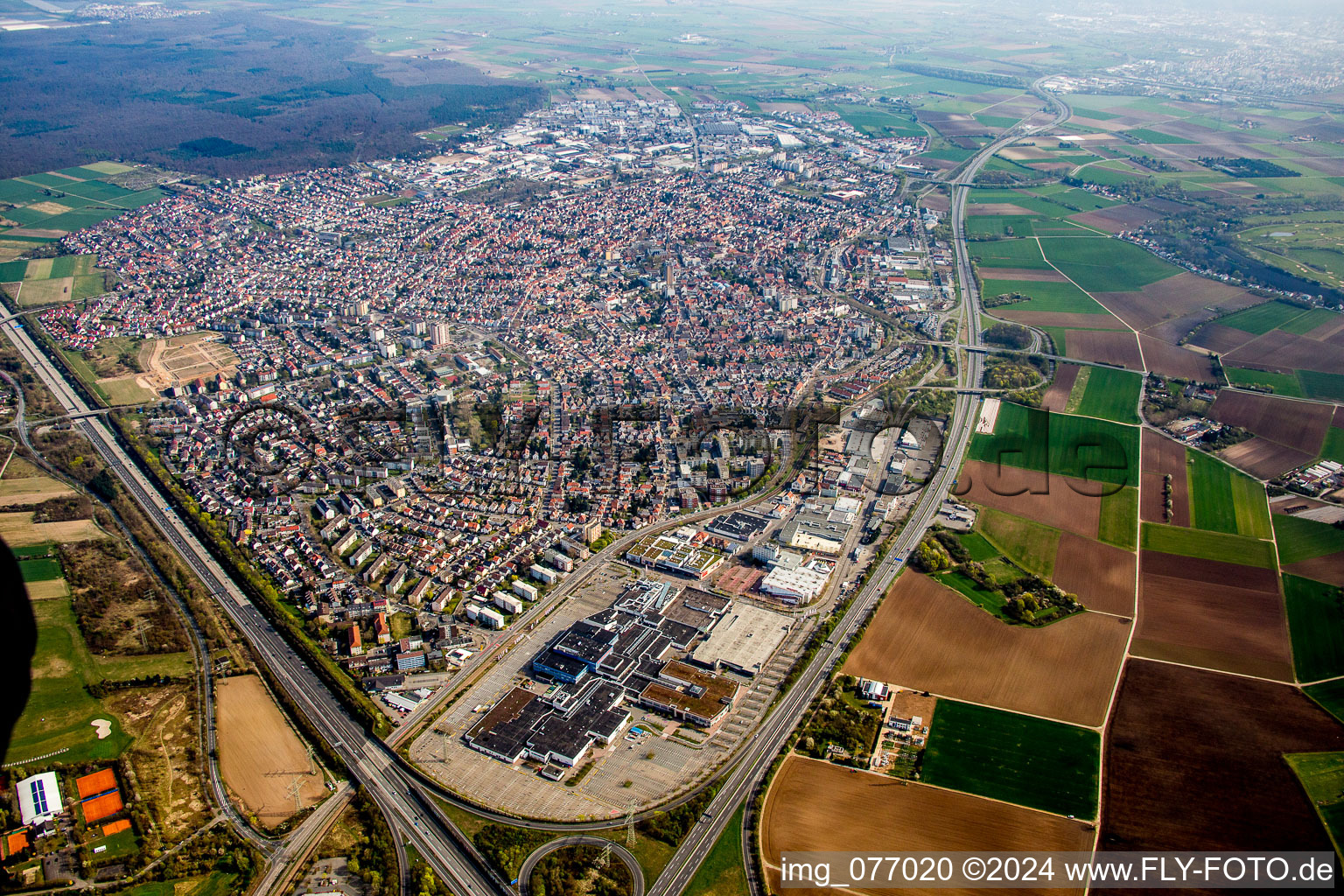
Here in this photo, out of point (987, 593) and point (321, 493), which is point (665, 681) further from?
point (321, 493)

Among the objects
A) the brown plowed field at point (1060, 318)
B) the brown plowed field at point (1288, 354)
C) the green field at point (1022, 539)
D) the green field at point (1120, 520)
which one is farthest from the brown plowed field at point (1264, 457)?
the brown plowed field at point (1060, 318)

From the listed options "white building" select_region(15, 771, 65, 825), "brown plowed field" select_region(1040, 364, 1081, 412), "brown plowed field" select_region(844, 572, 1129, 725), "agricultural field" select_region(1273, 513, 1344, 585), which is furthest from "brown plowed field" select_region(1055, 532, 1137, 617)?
"white building" select_region(15, 771, 65, 825)

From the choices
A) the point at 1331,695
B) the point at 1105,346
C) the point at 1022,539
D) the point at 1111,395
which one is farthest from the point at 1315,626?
the point at 1105,346

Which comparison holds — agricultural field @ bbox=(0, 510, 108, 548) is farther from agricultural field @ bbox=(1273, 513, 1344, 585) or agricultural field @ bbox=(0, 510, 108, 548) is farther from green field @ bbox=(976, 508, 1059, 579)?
agricultural field @ bbox=(1273, 513, 1344, 585)

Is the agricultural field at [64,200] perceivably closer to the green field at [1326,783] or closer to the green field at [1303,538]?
the green field at [1303,538]

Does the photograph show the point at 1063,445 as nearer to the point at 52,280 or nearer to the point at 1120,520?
the point at 1120,520

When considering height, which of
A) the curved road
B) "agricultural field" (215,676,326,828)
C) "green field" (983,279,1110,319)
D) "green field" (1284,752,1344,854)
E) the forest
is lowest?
"agricultural field" (215,676,326,828)
